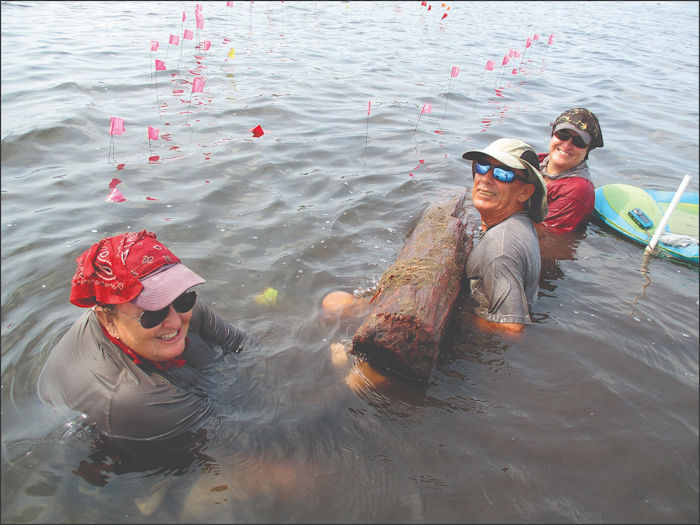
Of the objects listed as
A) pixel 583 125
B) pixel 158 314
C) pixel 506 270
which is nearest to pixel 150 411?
pixel 158 314

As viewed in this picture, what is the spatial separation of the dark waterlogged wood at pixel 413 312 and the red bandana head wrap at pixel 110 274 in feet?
Result: 5.45

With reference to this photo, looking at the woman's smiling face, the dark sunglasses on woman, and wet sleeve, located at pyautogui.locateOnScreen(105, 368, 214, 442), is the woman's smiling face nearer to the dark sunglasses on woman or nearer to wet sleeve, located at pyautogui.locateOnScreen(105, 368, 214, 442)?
the dark sunglasses on woman

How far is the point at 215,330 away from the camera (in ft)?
12.5

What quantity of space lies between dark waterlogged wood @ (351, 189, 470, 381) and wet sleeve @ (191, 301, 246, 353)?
42.5 inches

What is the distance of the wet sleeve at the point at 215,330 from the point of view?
3.69 meters

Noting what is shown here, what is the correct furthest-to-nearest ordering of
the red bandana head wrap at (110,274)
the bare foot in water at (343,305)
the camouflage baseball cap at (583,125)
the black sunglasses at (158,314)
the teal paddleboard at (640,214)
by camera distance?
the camouflage baseball cap at (583,125)
the teal paddleboard at (640,214)
the bare foot in water at (343,305)
the black sunglasses at (158,314)
the red bandana head wrap at (110,274)

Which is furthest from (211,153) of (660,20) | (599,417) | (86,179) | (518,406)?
(660,20)

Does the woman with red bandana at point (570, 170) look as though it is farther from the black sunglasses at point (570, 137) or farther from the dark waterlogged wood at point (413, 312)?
the dark waterlogged wood at point (413, 312)

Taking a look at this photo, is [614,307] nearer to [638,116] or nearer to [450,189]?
[450,189]

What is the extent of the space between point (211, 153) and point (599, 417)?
662cm

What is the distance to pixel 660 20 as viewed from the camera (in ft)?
66.5

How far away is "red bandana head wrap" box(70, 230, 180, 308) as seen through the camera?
8.71 feet

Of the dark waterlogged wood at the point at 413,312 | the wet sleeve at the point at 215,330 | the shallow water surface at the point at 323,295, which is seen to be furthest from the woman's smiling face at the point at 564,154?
the wet sleeve at the point at 215,330

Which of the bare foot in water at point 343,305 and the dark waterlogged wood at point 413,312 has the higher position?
the dark waterlogged wood at point 413,312
